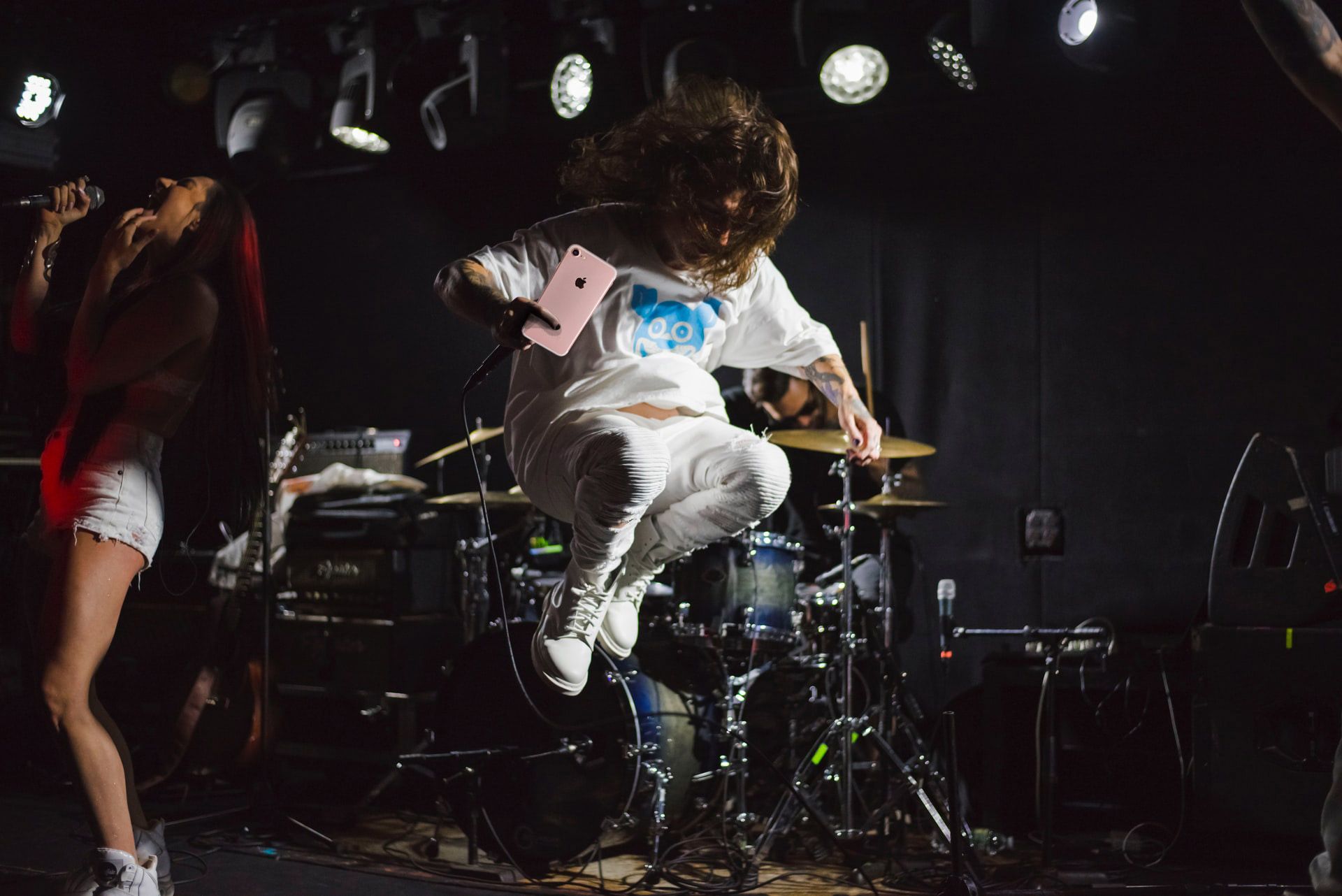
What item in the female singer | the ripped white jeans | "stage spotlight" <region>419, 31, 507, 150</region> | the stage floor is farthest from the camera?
"stage spotlight" <region>419, 31, 507, 150</region>

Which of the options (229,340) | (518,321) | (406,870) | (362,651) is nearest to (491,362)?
(518,321)

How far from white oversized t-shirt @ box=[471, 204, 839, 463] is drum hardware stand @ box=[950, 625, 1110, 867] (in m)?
1.71

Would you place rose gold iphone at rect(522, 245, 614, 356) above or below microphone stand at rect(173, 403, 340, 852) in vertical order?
above

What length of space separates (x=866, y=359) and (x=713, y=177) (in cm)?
289

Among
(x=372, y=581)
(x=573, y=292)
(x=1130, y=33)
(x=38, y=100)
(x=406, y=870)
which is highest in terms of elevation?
(x=1130, y=33)

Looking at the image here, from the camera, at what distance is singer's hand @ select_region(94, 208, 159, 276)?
2.82 meters

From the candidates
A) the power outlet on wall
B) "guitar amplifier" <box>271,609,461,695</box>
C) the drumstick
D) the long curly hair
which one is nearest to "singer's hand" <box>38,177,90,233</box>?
the long curly hair

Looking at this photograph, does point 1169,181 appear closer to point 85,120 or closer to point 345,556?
point 345,556

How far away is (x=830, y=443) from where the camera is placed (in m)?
4.13

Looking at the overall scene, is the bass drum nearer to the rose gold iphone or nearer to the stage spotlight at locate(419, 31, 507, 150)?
the rose gold iphone

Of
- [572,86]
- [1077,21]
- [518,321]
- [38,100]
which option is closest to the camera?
[518,321]

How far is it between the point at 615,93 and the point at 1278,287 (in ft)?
10.4

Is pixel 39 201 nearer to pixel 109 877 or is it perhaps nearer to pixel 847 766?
pixel 109 877

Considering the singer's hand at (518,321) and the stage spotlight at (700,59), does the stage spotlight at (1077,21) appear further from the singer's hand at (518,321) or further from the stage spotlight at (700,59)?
the singer's hand at (518,321)
